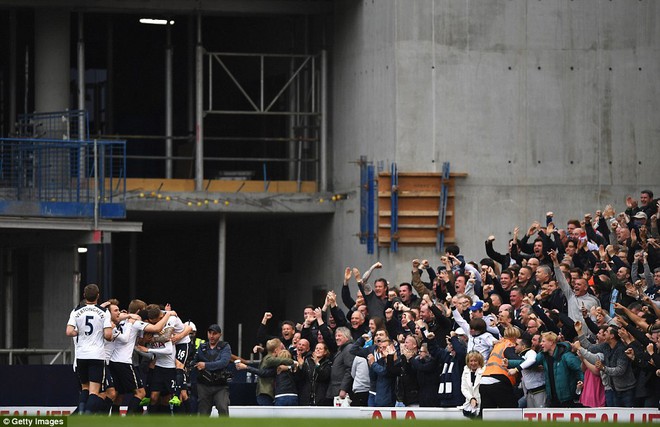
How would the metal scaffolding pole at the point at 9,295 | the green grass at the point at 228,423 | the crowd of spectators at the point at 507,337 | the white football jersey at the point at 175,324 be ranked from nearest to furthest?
the green grass at the point at 228,423, the crowd of spectators at the point at 507,337, the white football jersey at the point at 175,324, the metal scaffolding pole at the point at 9,295

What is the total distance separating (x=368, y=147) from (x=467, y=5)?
3.69 meters

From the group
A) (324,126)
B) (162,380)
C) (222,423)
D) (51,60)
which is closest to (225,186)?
(324,126)

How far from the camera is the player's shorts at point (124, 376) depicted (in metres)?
19.1

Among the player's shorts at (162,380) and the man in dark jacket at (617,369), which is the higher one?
the man in dark jacket at (617,369)

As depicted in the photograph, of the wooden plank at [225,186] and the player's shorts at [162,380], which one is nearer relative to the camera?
the player's shorts at [162,380]

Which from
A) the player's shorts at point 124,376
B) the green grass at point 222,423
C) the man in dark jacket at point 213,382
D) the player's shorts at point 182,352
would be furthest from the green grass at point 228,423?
the man in dark jacket at point 213,382

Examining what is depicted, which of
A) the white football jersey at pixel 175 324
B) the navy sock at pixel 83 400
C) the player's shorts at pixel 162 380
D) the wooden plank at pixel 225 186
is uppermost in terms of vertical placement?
the wooden plank at pixel 225 186

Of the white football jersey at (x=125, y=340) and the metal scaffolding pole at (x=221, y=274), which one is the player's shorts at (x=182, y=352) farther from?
the metal scaffolding pole at (x=221, y=274)

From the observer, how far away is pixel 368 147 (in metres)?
30.5

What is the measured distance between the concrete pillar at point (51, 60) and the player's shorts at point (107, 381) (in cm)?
1421

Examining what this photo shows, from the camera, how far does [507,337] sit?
60.8 ft

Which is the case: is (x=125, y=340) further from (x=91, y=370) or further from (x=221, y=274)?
(x=221, y=274)

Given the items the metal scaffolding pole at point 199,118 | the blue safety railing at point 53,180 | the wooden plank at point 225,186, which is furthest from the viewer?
the wooden plank at point 225,186

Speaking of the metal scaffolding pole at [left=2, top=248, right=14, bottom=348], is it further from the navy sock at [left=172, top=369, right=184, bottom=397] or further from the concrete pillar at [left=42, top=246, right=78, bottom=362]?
the navy sock at [left=172, top=369, right=184, bottom=397]
